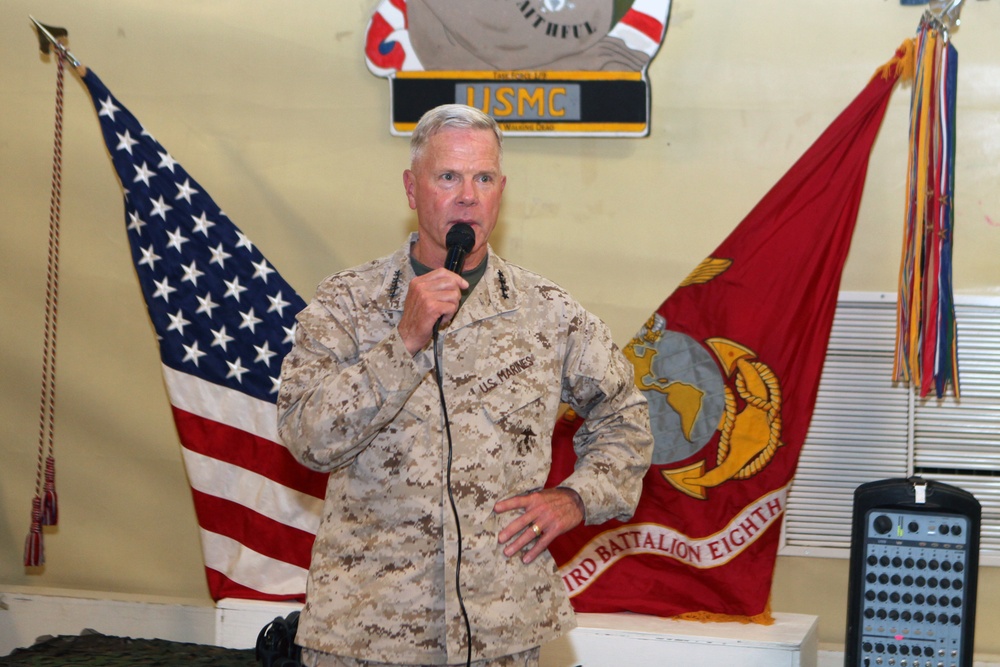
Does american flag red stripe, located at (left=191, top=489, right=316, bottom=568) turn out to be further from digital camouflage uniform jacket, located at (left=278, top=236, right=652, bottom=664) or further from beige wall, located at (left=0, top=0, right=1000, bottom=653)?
digital camouflage uniform jacket, located at (left=278, top=236, right=652, bottom=664)

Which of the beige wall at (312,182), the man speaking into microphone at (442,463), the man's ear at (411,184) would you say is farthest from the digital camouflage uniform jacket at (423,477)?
the beige wall at (312,182)

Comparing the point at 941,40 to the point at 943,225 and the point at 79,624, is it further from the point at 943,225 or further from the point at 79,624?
the point at 79,624

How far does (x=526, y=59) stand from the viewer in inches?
135

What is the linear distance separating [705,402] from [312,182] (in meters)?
1.48

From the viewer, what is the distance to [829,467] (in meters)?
3.35

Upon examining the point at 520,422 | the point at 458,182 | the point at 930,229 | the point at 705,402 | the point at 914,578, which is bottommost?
the point at 914,578

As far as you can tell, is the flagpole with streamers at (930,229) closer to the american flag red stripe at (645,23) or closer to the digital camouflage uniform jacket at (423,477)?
the american flag red stripe at (645,23)

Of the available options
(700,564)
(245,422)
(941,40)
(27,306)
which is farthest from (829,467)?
(27,306)

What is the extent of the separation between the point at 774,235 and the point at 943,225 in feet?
1.55

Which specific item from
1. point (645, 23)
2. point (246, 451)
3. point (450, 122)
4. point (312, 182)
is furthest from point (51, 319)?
point (450, 122)

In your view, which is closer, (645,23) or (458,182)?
(458,182)

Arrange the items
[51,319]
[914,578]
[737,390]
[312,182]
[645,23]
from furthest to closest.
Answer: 1. [51,319]
2. [312,182]
3. [645,23]
4. [737,390]
5. [914,578]

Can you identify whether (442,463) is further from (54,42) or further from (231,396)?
(54,42)

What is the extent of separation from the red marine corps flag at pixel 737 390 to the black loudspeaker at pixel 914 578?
0.71m
